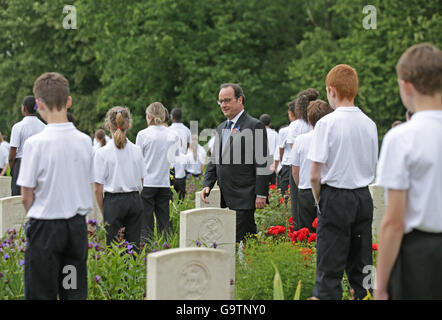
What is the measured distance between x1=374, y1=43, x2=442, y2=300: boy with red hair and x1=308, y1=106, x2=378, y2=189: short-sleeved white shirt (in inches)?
64.1

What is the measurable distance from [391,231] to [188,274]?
1.51m

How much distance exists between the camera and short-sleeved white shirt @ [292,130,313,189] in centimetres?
765

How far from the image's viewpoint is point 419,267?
3521 millimetres

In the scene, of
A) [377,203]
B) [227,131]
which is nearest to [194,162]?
[377,203]

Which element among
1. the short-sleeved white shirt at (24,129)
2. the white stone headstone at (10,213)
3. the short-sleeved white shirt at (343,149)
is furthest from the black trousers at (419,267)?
the short-sleeved white shirt at (24,129)

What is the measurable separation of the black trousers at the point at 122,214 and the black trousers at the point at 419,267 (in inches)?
160

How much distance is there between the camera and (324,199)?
5.27m

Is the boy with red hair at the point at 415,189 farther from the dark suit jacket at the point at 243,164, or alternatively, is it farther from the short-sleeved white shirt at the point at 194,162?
the short-sleeved white shirt at the point at 194,162

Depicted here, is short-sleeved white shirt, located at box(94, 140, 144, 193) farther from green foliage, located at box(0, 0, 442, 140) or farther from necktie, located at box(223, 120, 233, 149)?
green foliage, located at box(0, 0, 442, 140)

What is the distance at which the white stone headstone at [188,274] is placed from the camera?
4254 millimetres

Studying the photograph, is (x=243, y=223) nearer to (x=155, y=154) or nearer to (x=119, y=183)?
(x=119, y=183)

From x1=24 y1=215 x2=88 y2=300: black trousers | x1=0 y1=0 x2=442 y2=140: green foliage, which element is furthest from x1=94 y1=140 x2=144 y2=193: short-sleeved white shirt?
x1=0 y1=0 x2=442 y2=140: green foliage
